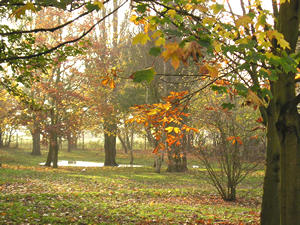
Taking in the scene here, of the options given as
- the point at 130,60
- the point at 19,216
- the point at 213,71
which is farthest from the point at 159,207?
the point at 130,60

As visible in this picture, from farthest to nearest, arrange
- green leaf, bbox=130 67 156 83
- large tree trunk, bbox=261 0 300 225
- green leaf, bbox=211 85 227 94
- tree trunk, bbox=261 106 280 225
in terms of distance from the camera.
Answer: tree trunk, bbox=261 106 280 225, large tree trunk, bbox=261 0 300 225, green leaf, bbox=211 85 227 94, green leaf, bbox=130 67 156 83

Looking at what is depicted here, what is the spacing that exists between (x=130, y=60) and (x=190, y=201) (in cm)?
1370

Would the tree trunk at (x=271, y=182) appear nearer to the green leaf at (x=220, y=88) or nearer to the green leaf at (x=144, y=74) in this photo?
the green leaf at (x=220, y=88)

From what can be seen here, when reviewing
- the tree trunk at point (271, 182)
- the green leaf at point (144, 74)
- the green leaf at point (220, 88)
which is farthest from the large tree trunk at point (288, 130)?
the green leaf at point (144, 74)

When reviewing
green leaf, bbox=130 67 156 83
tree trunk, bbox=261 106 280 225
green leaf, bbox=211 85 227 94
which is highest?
green leaf, bbox=211 85 227 94

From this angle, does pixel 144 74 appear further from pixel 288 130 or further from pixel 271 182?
pixel 271 182

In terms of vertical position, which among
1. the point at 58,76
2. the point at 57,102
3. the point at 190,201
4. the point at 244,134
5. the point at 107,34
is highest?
the point at 107,34

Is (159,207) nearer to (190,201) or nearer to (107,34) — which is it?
(190,201)

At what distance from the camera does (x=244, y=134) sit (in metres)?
9.66

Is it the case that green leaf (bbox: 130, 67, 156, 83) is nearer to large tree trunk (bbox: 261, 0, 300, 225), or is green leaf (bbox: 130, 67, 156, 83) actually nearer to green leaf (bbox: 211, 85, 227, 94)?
green leaf (bbox: 211, 85, 227, 94)

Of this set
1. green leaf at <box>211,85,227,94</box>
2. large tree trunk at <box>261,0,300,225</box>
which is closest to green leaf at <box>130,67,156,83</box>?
green leaf at <box>211,85,227,94</box>

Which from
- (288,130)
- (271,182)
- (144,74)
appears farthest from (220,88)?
(271,182)

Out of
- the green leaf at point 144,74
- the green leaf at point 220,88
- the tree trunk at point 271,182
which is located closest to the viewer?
the green leaf at point 144,74

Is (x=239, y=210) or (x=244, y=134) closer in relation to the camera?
(x=239, y=210)
